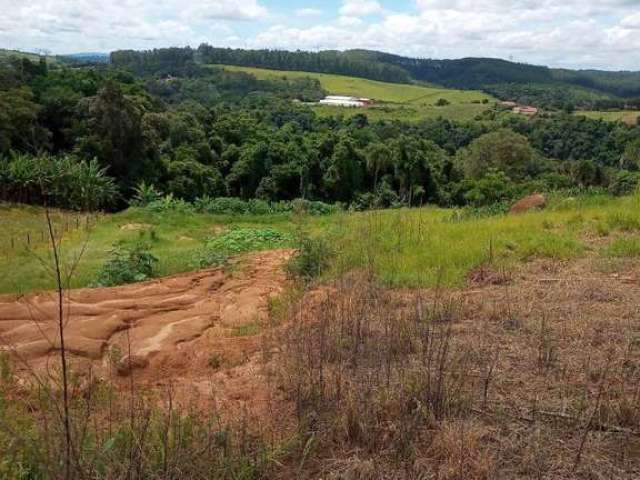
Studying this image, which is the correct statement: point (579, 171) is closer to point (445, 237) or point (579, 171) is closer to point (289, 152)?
point (289, 152)

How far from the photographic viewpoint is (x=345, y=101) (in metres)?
88.4

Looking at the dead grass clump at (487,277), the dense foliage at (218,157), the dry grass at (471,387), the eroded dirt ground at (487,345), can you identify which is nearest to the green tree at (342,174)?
the dense foliage at (218,157)

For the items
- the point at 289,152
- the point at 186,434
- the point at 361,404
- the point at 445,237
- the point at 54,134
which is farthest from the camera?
the point at 289,152

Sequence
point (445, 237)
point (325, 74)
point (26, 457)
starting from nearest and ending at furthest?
point (26, 457) → point (445, 237) → point (325, 74)

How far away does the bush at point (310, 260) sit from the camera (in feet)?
22.2

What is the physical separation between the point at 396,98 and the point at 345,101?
14389 millimetres

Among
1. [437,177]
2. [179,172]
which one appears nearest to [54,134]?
[179,172]

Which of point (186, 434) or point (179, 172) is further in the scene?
point (179, 172)

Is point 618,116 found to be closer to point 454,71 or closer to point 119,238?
point 119,238

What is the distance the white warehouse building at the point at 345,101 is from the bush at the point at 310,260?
7803cm

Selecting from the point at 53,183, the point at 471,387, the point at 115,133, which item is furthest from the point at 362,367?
the point at 115,133

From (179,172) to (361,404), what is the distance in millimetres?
30476

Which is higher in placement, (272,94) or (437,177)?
(272,94)

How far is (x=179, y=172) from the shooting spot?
3219 centimetres
